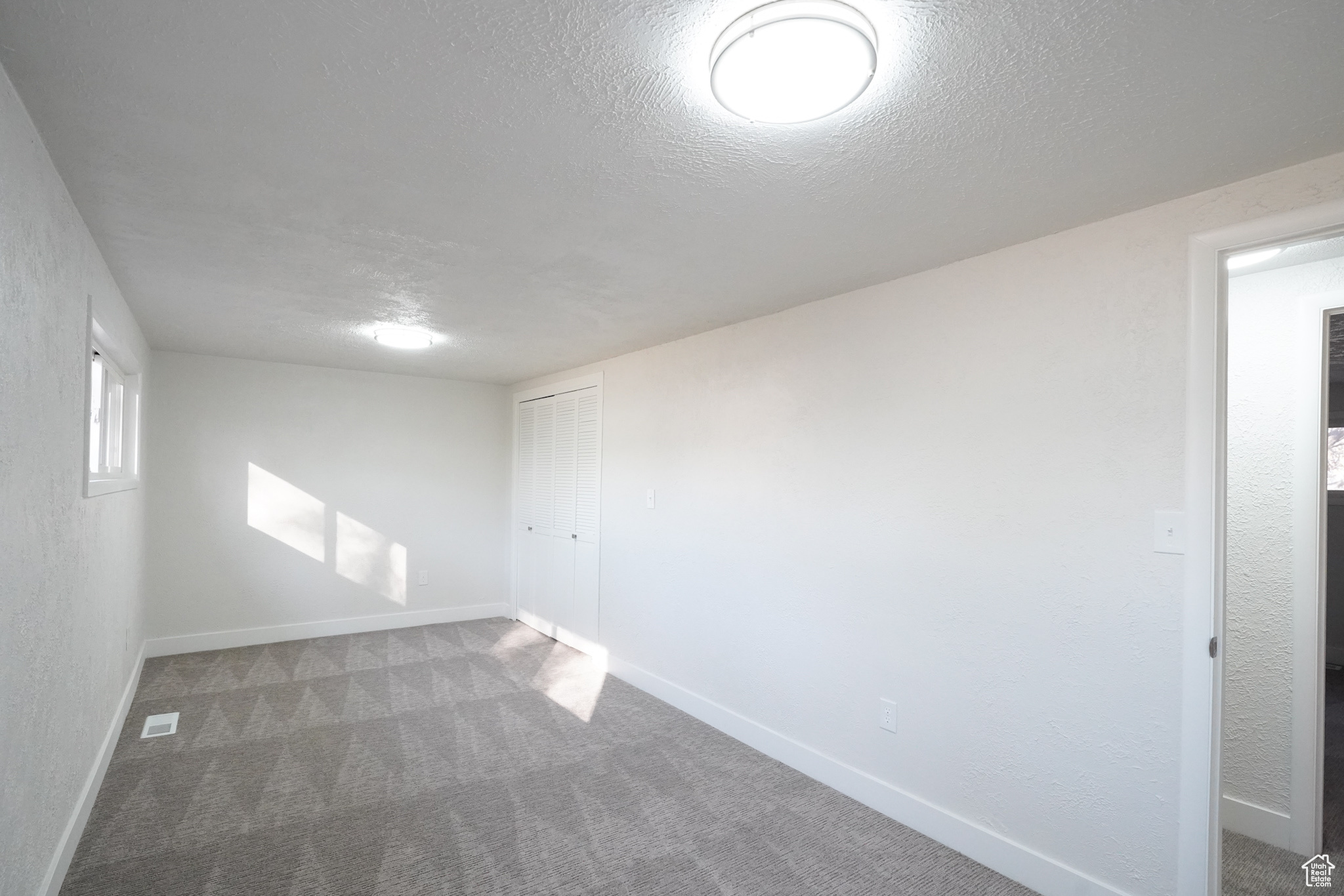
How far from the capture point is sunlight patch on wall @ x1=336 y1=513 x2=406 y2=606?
5473 mm

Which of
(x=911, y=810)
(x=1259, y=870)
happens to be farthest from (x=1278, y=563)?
(x=911, y=810)

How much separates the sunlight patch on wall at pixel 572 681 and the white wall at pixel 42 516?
2.16 m

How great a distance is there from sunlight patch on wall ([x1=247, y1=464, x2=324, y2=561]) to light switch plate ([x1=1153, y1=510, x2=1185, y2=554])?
551 cm

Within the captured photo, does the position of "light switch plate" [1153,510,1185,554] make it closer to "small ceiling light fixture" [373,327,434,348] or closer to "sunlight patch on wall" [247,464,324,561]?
"small ceiling light fixture" [373,327,434,348]

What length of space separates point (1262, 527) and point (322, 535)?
19.4 feet

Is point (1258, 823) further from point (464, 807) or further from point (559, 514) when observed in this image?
point (559, 514)

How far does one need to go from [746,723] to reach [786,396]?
171 centimetres

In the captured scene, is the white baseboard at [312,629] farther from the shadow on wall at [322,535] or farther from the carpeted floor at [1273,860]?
the carpeted floor at [1273,860]

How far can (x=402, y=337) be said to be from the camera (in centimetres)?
398

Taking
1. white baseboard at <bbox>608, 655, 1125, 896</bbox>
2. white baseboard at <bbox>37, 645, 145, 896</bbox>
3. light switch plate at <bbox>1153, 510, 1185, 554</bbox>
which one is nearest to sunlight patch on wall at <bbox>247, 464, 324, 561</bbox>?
white baseboard at <bbox>37, 645, 145, 896</bbox>

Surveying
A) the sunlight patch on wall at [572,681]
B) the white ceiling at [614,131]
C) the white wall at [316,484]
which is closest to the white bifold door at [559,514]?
the sunlight patch on wall at [572,681]

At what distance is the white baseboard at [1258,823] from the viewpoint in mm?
2479

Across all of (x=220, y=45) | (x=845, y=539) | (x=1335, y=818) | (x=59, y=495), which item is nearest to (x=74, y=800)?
(x=59, y=495)

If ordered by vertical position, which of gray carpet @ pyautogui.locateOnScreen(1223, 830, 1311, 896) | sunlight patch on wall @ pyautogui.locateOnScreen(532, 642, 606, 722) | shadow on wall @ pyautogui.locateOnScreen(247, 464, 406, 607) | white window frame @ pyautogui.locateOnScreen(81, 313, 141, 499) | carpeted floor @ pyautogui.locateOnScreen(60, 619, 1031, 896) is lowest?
sunlight patch on wall @ pyautogui.locateOnScreen(532, 642, 606, 722)
